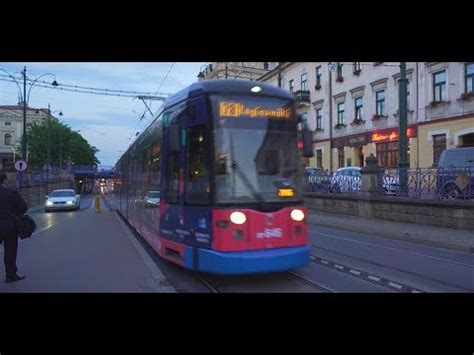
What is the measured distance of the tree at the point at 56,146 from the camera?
52.9m

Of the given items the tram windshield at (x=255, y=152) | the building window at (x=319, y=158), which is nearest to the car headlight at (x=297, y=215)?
the tram windshield at (x=255, y=152)

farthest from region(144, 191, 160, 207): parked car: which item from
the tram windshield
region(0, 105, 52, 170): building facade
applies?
region(0, 105, 52, 170): building facade

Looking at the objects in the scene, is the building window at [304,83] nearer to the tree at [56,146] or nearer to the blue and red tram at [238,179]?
the blue and red tram at [238,179]

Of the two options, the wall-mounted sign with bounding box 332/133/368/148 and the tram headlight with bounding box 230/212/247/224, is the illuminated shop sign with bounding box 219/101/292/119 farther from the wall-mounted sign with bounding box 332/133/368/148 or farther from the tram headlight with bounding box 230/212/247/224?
the wall-mounted sign with bounding box 332/133/368/148

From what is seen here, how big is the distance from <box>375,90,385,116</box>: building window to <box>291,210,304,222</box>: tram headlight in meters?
24.4

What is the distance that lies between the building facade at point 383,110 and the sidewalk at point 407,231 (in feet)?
22.4

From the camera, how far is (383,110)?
3080 cm

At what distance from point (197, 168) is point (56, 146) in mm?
54552

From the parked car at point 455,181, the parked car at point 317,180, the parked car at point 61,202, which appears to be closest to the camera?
the parked car at point 455,181
